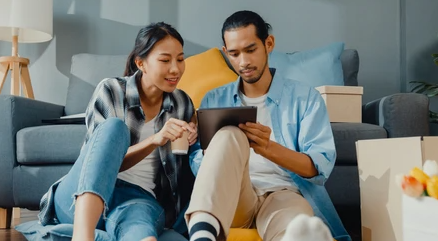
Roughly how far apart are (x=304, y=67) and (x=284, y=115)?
92cm

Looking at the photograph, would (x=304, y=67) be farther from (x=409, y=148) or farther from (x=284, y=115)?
(x=409, y=148)

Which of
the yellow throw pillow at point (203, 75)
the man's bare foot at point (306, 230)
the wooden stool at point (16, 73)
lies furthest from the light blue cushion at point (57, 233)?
the wooden stool at point (16, 73)

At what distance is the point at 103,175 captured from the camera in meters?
1.14

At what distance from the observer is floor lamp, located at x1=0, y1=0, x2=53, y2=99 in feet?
8.13

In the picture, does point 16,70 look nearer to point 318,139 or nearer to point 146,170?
point 146,170

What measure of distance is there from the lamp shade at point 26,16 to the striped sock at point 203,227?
1.92 meters

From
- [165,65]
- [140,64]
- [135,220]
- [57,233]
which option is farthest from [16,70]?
[135,220]

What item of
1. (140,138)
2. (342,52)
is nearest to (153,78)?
(140,138)

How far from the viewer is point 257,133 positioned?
117 cm

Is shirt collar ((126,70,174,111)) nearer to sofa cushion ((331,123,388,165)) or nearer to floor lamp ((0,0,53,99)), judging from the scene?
sofa cushion ((331,123,388,165))

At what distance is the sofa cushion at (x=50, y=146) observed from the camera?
184 cm

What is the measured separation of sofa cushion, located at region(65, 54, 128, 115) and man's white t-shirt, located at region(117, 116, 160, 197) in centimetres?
109

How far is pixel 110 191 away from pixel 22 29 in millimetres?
1812

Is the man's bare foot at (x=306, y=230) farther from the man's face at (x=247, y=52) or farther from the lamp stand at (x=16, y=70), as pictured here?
the lamp stand at (x=16, y=70)
